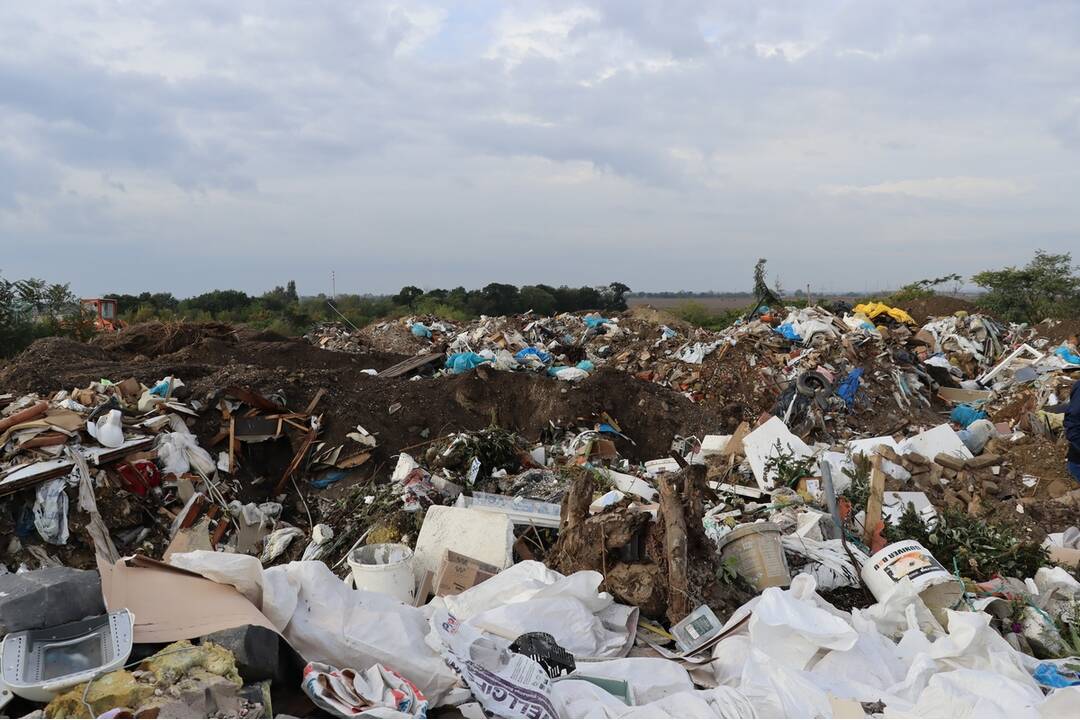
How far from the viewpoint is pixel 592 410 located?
8617 millimetres

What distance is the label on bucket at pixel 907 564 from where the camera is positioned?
381 cm

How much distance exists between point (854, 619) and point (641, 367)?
9709 millimetres

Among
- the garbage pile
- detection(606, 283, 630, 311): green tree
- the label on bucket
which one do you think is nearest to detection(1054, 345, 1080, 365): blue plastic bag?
the garbage pile

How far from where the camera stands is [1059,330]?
42.2 ft

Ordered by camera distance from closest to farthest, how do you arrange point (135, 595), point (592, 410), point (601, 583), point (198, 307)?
1. point (135, 595)
2. point (601, 583)
3. point (592, 410)
4. point (198, 307)

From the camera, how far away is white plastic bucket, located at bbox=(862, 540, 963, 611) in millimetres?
3738

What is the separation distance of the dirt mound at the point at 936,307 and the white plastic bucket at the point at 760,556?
1310 centimetres

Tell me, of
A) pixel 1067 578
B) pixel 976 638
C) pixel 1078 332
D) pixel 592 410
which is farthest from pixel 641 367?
pixel 976 638

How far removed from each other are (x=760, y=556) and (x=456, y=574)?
5.50ft

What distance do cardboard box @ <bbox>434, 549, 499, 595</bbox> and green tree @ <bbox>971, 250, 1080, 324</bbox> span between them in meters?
22.7

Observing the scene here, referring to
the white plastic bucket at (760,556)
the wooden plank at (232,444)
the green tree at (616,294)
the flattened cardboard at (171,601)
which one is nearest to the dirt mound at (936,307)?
the white plastic bucket at (760,556)

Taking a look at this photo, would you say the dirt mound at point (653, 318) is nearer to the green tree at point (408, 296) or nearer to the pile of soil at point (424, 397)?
the pile of soil at point (424, 397)

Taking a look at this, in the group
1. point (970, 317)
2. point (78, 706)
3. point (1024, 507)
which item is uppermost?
point (970, 317)

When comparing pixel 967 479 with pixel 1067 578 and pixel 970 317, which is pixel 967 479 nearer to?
pixel 1067 578
